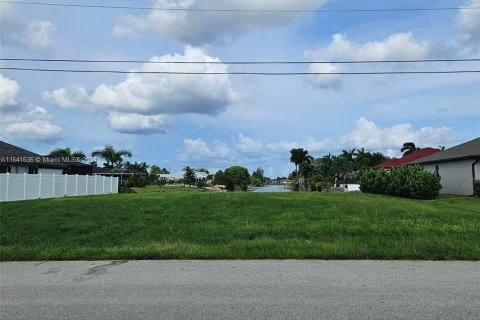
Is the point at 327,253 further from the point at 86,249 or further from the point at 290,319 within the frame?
the point at 86,249

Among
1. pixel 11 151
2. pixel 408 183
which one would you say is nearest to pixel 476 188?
pixel 408 183

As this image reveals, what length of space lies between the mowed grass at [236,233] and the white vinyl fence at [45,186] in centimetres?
819

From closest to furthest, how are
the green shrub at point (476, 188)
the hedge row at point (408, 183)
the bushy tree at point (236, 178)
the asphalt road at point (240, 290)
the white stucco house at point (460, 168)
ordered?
the asphalt road at point (240, 290), the green shrub at point (476, 188), the hedge row at point (408, 183), the white stucco house at point (460, 168), the bushy tree at point (236, 178)

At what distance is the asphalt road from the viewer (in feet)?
17.8

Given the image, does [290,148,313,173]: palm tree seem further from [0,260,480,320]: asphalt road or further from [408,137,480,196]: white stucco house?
[0,260,480,320]: asphalt road

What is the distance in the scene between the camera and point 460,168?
32.2 metres

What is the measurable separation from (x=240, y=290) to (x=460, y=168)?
30.1 meters

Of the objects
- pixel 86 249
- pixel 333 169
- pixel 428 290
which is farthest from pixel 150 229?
pixel 333 169

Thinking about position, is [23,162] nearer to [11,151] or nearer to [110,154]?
[11,151]

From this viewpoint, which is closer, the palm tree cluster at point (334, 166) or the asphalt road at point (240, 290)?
the asphalt road at point (240, 290)

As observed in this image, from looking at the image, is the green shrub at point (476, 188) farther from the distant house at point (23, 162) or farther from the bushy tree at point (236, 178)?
the bushy tree at point (236, 178)

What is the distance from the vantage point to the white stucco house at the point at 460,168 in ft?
98.2

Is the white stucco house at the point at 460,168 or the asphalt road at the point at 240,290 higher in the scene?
the white stucco house at the point at 460,168

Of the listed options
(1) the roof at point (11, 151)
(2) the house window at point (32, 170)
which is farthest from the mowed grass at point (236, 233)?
(2) the house window at point (32, 170)
